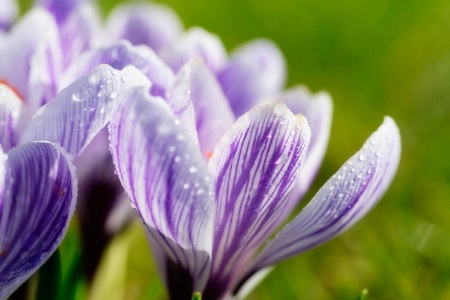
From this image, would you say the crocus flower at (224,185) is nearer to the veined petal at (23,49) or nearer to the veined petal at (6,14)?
the veined petal at (23,49)

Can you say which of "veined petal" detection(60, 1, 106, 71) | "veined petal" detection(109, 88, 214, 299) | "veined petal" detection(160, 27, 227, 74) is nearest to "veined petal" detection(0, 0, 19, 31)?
"veined petal" detection(60, 1, 106, 71)

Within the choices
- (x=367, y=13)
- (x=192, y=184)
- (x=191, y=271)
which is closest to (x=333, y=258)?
(x=191, y=271)

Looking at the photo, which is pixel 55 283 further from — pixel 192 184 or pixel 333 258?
pixel 333 258

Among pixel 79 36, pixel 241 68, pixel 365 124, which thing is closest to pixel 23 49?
pixel 79 36

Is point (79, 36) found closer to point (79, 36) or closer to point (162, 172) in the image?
point (79, 36)

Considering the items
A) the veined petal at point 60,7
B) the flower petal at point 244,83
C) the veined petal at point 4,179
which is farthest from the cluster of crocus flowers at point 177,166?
the veined petal at point 60,7

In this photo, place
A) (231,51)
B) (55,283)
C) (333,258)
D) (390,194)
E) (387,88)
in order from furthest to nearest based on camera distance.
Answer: (231,51)
(387,88)
(390,194)
(333,258)
(55,283)

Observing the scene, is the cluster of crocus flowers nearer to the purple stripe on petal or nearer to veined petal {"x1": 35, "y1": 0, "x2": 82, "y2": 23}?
the purple stripe on petal
